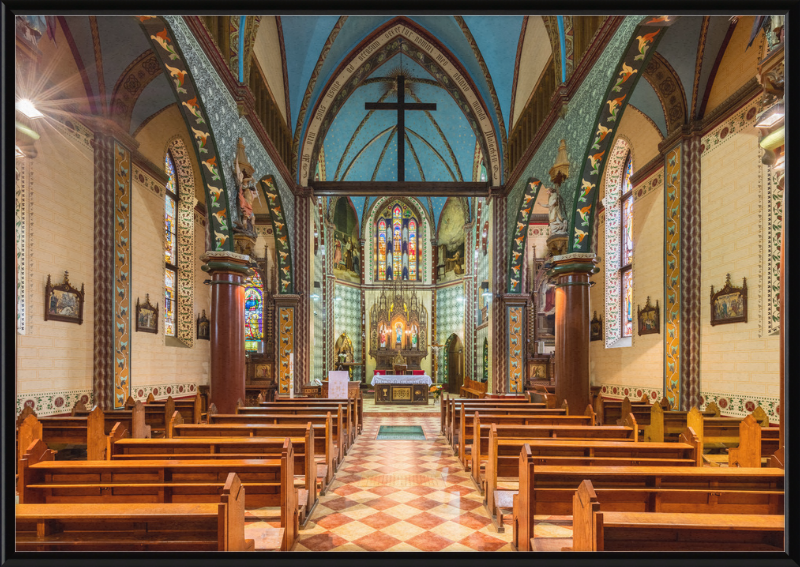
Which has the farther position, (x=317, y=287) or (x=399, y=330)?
(x=399, y=330)

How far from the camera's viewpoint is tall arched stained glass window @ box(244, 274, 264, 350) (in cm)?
1802

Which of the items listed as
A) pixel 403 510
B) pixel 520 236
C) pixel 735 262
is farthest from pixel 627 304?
pixel 403 510

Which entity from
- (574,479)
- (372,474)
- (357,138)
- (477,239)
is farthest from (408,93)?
(574,479)

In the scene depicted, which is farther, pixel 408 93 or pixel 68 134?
pixel 408 93

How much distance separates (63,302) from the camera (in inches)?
323

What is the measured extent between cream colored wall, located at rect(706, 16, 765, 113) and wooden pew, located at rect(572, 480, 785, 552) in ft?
24.5

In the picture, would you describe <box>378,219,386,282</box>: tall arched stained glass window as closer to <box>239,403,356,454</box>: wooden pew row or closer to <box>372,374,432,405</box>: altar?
<box>372,374,432,405</box>: altar

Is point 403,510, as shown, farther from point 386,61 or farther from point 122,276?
point 386,61

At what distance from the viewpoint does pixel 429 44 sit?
14805mm

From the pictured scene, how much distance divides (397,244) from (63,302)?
1962 cm

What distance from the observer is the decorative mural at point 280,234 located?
13.4 meters
